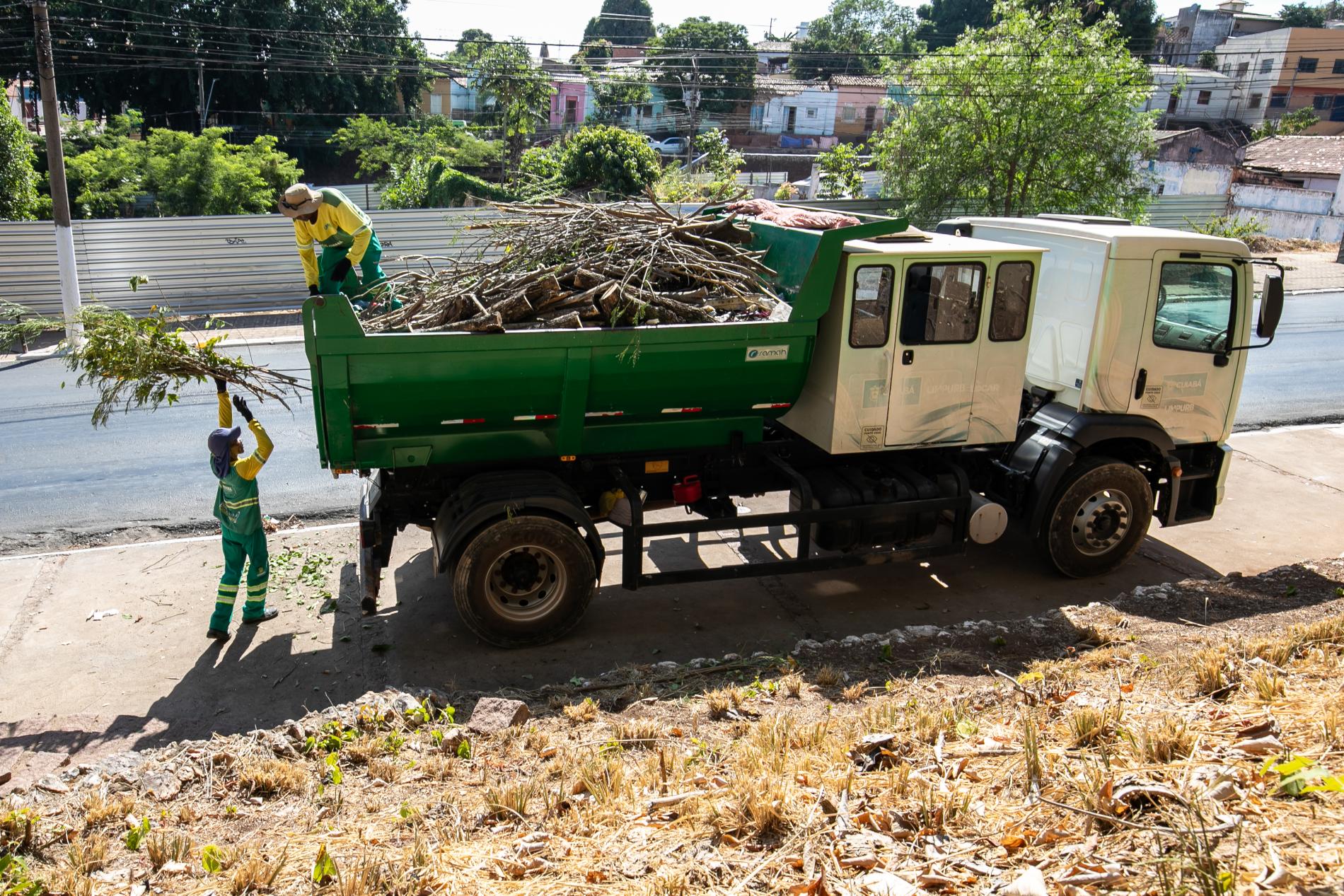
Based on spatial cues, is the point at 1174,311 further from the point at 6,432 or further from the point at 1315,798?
the point at 6,432

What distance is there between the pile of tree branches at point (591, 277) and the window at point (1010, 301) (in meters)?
1.65

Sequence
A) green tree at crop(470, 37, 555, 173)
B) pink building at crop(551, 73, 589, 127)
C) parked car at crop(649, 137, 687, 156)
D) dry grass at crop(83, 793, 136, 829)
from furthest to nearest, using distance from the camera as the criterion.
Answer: pink building at crop(551, 73, 589, 127)
parked car at crop(649, 137, 687, 156)
green tree at crop(470, 37, 555, 173)
dry grass at crop(83, 793, 136, 829)

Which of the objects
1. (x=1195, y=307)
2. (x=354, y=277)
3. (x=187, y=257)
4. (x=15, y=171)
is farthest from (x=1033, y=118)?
(x=15, y=171)

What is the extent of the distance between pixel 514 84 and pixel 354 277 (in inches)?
1045

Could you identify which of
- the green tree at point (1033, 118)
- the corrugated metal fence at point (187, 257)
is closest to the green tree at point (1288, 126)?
the green tree at point (1033, 118)

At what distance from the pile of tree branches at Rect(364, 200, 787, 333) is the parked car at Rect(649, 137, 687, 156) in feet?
133

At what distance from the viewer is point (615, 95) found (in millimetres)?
54625

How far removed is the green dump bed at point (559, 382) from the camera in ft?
19.8

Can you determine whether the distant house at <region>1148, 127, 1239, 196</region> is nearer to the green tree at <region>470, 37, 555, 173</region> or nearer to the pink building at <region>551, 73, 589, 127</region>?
the green tree at <region>470, 37, 555, 173</region>

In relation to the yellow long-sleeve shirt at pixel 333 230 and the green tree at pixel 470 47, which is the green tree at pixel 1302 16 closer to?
the green tree at pixel 470 47

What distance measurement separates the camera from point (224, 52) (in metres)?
39.0

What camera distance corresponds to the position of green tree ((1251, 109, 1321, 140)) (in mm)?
47094

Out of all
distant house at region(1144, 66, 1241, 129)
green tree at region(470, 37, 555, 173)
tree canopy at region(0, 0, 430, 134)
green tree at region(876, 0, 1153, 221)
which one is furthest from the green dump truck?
distant house at region(1144, 66, 1241, 129)

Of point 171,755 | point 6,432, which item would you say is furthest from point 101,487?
point 171,755
